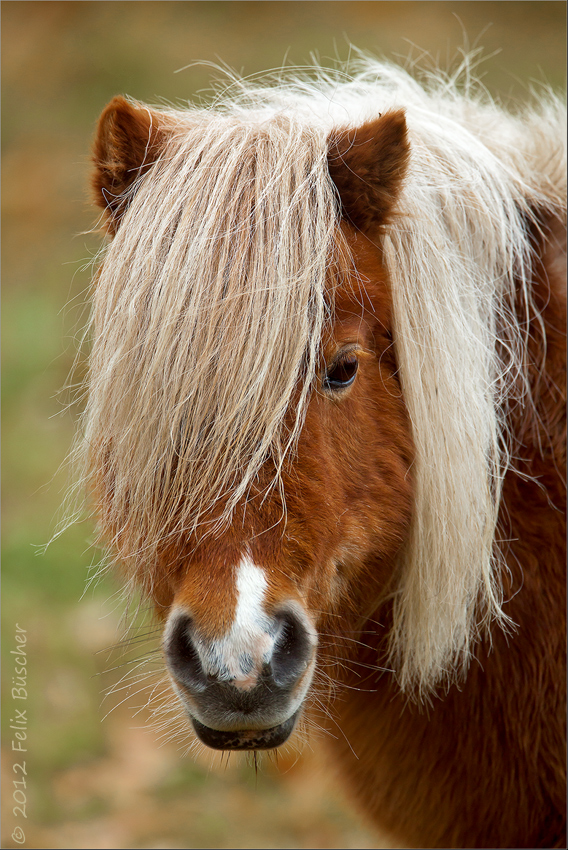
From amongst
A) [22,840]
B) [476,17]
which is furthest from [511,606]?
[476,17]

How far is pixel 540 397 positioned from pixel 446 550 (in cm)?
53

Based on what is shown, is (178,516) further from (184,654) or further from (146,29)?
(146,29)

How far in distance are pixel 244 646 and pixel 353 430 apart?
0.50 m

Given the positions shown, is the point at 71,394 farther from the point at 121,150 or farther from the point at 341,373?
the point at 341,373

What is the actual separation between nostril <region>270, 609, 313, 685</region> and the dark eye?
1.48ft

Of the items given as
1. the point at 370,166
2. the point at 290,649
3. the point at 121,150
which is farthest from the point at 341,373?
the point at 121,150

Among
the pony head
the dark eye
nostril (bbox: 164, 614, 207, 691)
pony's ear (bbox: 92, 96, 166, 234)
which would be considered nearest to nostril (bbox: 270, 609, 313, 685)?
the pony head

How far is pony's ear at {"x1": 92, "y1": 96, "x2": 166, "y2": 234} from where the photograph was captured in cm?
138

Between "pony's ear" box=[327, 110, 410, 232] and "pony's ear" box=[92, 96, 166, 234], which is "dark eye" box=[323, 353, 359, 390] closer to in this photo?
"pony's ear" box=[327, 110, 410, 232]

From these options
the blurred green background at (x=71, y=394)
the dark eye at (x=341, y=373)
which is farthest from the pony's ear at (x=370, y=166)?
the blurred green background at (x=71, y=394)

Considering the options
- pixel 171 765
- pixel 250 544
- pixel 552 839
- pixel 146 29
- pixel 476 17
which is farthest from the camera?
pixel 476 17

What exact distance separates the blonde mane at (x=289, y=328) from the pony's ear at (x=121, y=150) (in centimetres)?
4

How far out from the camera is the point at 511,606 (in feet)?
5.72

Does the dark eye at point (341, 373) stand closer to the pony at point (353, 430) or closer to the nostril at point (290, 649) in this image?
the pony at point (353, 430)
